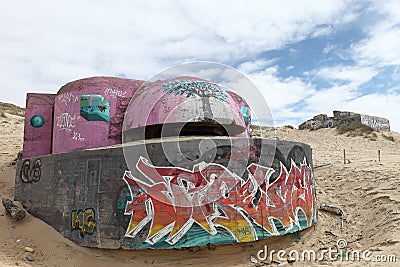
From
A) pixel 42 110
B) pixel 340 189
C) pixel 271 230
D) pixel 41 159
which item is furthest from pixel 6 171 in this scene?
pixel 340 189

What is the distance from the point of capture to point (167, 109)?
423 inches

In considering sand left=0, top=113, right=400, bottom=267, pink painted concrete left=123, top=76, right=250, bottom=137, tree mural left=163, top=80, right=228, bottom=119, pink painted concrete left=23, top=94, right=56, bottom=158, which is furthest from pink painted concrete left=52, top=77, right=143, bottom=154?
sand left=0, top=113, right=400, bottom=267

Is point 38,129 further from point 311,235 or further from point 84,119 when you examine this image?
point 311,235

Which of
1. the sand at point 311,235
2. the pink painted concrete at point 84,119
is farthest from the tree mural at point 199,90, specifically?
the sand at point 311,235

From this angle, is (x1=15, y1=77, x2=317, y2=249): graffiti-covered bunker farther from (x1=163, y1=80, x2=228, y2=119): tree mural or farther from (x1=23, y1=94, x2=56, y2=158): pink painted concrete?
(x1=23, y1=94, x2=56, y2=158): pink painted concrete

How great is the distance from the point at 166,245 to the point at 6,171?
1028 cm

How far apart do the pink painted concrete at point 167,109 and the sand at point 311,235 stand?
414cm

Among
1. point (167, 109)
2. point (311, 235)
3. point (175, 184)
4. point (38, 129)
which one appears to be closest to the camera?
point (175, 184)

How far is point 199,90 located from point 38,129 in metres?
7.12

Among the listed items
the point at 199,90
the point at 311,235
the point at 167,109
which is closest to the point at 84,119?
the point at 167,109

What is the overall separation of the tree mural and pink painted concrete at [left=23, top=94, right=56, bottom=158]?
5.65 metres

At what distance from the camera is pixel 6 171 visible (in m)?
14.5

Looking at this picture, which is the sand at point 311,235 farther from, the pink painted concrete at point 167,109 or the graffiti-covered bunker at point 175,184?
the pink painted concrete at point 167,109

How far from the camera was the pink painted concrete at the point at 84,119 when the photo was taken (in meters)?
12.1
